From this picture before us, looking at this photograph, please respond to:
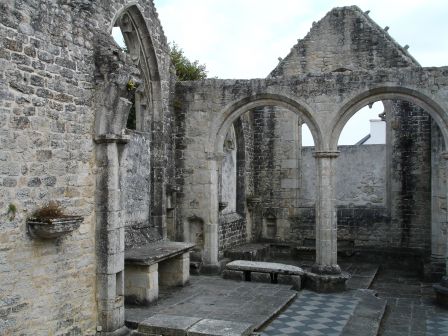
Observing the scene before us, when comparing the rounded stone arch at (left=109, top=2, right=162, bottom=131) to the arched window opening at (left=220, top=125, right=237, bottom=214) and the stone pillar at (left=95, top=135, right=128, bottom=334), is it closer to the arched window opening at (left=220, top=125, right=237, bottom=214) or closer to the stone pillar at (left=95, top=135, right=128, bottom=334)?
the arched window opening at (left=220, top=125, right=237, bottom=214)

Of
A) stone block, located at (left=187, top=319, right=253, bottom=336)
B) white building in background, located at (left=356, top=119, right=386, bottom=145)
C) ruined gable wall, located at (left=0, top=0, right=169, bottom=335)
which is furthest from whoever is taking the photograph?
white building in background, located at (left=356, top=119, right=386, bottom=145)

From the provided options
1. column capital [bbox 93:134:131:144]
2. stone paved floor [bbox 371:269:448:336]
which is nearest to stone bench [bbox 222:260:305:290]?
stone paved floor [bbox 371:269:448:336]

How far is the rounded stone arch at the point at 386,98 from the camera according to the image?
8.95 metres

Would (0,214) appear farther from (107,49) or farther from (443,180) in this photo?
(443,180)

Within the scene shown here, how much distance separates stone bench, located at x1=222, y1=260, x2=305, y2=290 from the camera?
930 cm

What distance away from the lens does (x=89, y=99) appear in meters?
6.07

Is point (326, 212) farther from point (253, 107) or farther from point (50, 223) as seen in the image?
point (50, 223)

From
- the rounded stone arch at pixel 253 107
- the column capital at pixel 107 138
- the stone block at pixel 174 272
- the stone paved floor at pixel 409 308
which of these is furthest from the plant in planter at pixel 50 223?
the rounded stone arch at pixel 253 107

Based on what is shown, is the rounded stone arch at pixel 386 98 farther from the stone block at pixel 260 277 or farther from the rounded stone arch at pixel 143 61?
the rounded stone arch at pixel 143 61

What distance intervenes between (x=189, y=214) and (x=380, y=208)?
513 centimetres

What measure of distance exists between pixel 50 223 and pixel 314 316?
14.1 ft

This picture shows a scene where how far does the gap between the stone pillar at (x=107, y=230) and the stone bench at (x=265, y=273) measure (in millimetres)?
3725

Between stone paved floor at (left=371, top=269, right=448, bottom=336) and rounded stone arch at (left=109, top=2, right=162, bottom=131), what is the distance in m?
5.29

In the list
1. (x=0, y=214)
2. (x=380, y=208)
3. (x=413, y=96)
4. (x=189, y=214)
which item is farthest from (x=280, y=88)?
(x=0, y=214)
